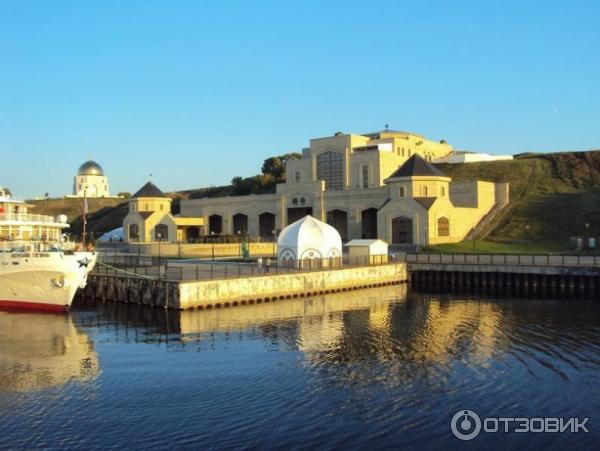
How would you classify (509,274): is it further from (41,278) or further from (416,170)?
(41,278)

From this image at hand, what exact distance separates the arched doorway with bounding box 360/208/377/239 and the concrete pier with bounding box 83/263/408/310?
3302cm

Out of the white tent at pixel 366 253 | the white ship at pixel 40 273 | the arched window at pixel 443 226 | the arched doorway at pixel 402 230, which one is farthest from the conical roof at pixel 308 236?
the arched window at pixel 443 226

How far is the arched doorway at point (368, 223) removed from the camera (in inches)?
3688

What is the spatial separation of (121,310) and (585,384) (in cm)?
3305

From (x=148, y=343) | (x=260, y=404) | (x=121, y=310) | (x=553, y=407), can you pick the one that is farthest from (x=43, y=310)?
(x=553, y=407)

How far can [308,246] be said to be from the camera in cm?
5859

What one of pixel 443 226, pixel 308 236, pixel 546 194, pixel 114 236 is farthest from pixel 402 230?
pixel 114 236

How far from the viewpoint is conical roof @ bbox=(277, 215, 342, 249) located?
2311 inches

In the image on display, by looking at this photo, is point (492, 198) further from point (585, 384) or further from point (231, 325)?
point (585, 384)

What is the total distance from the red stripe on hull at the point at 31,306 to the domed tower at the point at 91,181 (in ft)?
412

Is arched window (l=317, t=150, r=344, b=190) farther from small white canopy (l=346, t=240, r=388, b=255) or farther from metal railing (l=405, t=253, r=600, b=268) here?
→ small white canopy (l=346, t=240, r=388, b=255)

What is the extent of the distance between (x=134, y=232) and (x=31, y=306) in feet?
179

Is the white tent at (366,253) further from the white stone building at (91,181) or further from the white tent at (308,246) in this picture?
the white stone building at (91,181)

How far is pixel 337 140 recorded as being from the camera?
353 ft
